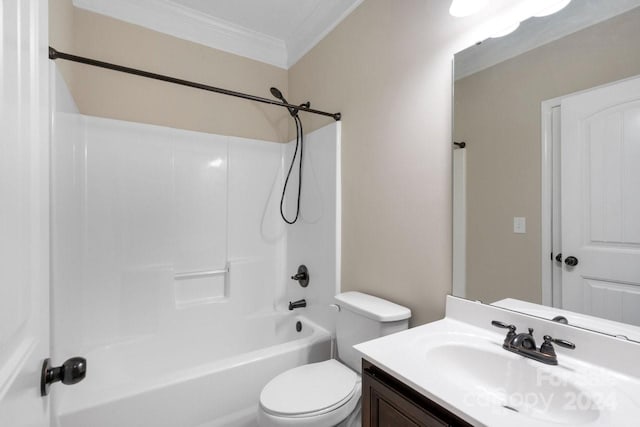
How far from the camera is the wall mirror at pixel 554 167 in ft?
2.87

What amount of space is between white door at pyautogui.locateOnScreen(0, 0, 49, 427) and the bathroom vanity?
0.80 m

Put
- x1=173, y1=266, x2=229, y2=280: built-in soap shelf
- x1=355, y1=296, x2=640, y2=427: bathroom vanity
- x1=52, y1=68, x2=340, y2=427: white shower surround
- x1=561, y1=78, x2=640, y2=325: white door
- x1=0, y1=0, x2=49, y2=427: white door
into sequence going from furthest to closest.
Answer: x1=173, y1=266, x2=229, y2=280: built-in soap shelf
x1=52, y1=68, x2=340, y2=427: white shower surround
x1=561, y1=78, x2=640, y2=325: white door
x1=355, y1=296, x2=640, y2=427: bathroom vanity
x1=0, y1=0, x2=49, y2=427: white door

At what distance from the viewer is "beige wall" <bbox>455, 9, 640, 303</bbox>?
919 mm

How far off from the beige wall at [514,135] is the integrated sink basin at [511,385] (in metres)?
0.25

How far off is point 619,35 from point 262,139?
209cm

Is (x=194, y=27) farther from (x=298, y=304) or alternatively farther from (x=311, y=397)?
(x=311, y=397)

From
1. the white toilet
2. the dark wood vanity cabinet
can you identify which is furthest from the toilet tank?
the dark wood vanity cabinet

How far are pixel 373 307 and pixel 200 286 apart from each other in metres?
1.35

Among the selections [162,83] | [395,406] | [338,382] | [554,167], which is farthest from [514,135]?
[162,83]

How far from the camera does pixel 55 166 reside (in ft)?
3.99

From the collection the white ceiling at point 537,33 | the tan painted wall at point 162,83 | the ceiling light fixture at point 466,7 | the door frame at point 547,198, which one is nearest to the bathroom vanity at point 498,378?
the door frame at point 547,198

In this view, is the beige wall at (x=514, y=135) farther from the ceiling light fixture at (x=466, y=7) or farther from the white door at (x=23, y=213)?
the white door at (x=23, y=213)

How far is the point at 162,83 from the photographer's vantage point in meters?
2.08

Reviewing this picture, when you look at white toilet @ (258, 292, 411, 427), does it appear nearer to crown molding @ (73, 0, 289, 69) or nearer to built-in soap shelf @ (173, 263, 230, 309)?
built-in soap shelf @ (173, 263, 230, 309)
